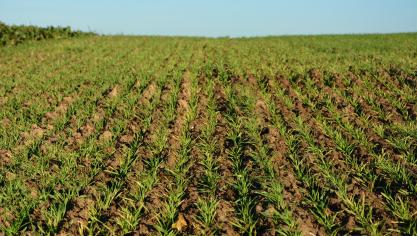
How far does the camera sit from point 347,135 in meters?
6.25

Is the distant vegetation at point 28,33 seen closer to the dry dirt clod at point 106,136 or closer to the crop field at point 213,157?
the crop field at point 213,157

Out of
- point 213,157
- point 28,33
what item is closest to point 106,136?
point 213,157

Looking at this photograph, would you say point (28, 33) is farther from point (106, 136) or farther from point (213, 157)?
point (213, 157)

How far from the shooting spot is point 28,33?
25.5m

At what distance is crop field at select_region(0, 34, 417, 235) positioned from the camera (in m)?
4.02

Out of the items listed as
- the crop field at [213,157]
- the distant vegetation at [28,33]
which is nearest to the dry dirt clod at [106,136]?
the crop field at [213,157]

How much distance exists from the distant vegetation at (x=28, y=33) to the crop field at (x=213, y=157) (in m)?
14.2

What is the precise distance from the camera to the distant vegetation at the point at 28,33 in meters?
23.3

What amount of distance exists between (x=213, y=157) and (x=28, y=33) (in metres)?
23.3

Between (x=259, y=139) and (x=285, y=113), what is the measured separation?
166 cm

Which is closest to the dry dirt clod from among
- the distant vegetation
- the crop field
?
the crop field

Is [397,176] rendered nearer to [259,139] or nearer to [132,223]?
[259,139]

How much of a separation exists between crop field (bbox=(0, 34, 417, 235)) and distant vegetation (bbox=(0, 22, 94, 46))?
1423cm

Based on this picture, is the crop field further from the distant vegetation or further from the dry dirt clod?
the distant vegetation
